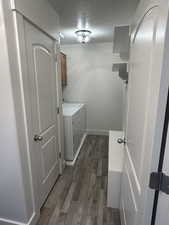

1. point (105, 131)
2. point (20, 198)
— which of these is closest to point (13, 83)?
point (20, 198)

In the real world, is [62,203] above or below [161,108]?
below

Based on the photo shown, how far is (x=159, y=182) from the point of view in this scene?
0.65 m

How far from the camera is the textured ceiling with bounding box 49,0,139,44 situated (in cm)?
174

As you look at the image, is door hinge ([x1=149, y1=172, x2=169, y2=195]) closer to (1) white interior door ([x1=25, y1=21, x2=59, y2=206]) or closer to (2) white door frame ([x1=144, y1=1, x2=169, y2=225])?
(2) white door frame ([x1=144, y1=1, x2=169, y2=225])

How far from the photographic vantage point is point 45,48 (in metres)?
1.69

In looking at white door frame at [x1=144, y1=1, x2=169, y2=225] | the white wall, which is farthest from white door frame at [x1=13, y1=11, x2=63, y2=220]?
the white wall

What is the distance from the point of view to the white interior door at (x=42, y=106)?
143cm

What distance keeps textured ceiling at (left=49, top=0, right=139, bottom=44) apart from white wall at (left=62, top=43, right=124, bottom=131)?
0.93 metres

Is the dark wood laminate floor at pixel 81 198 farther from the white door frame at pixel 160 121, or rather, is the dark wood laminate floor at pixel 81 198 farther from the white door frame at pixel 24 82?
the white door frame at pixel 160 121

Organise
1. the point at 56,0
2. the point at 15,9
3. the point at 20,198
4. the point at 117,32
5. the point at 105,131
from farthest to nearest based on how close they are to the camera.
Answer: the point at 105,131 → the point at 56,0 → the point at 117,32 → the point at 20,198 → the point at 15,9

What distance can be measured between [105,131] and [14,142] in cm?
304

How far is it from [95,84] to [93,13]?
1.90 m

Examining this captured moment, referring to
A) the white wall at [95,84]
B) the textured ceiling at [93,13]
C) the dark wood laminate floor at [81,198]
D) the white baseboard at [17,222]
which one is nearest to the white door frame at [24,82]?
the white baseboard at [17,222]

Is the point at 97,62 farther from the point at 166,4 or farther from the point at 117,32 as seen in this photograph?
the point at 166,4
